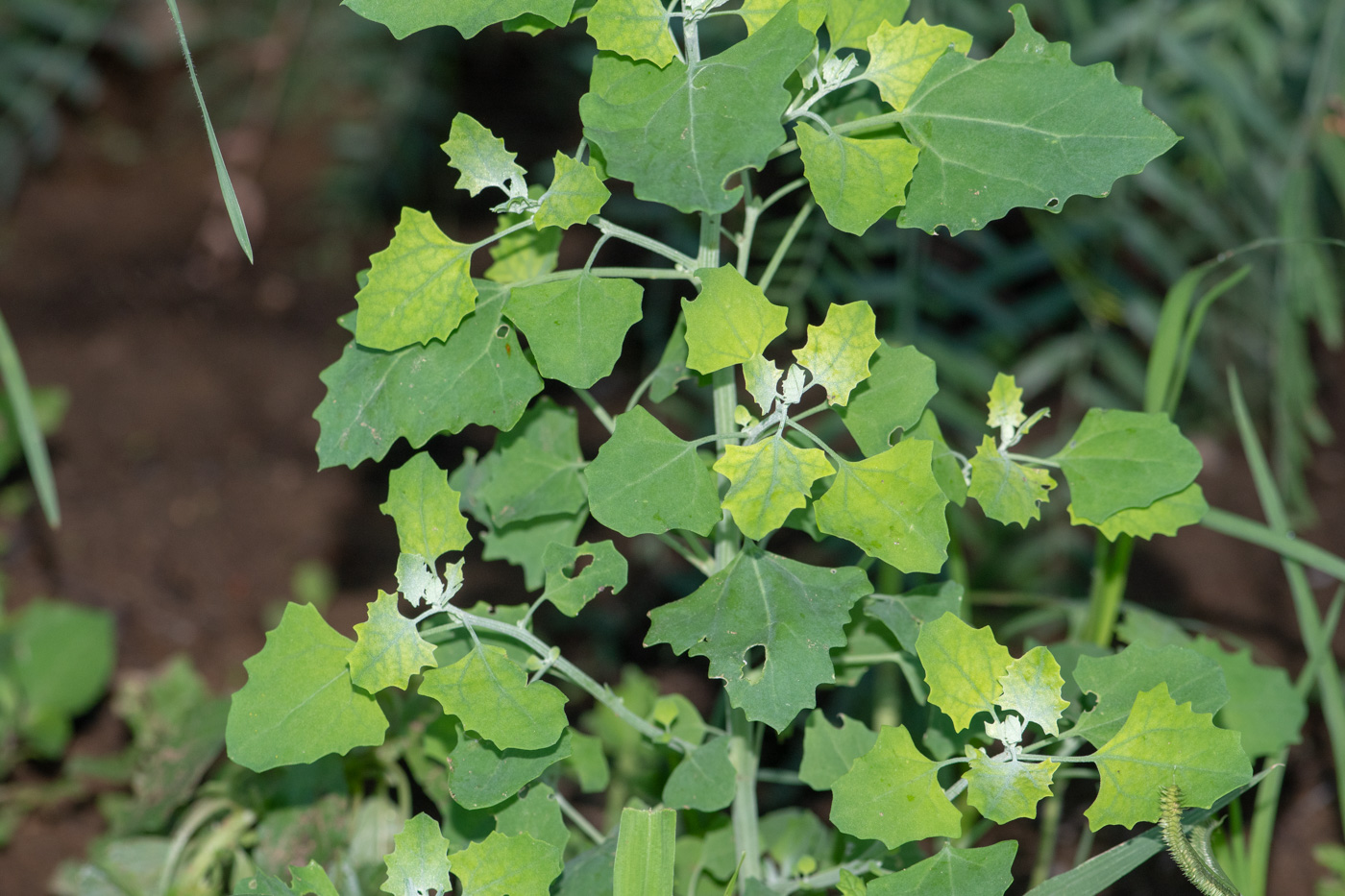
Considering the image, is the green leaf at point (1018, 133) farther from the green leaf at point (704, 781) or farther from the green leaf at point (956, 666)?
the green leaf at point (704, 781)

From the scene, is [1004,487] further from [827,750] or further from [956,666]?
[827,750]

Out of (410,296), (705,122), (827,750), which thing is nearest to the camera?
(705,122)

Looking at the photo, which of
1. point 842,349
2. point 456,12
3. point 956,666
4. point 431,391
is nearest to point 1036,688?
point 956,666

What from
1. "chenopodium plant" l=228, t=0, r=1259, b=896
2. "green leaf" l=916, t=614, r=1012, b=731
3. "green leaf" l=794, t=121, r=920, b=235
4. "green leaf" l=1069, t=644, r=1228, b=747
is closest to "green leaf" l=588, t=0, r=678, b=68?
"chenopodium plant" l=228, t=0, r=1259, b=896

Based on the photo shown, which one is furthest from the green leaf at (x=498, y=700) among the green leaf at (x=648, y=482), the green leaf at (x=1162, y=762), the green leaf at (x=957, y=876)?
the green leaf at (x=1162, y=762)

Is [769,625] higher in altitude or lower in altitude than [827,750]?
higher

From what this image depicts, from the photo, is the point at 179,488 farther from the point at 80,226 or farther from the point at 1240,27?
the point at 1240,27
